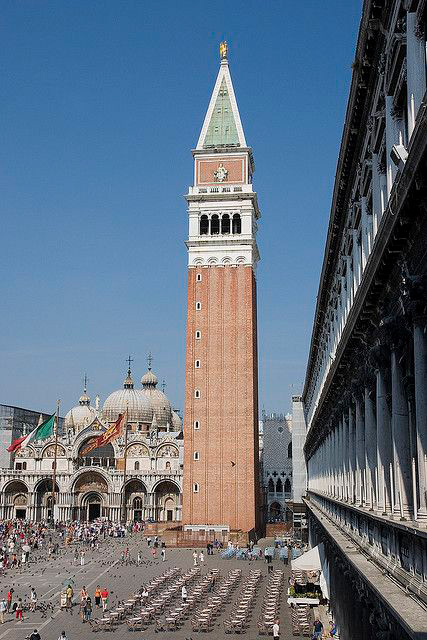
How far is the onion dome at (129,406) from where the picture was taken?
11388cm

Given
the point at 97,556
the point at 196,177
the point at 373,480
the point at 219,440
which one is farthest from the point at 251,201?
the point at 373,480

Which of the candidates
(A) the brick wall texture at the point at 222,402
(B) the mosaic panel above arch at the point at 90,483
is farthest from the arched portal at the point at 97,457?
(A) the brick wall texture at the point at 222,402

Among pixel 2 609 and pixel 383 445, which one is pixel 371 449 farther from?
pixel 2 609

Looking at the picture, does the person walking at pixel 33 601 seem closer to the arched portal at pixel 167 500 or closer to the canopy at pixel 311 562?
the canopy at pixel 311 562

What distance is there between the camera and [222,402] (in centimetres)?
7556

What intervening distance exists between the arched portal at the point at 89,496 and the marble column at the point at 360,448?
8297 centimetres

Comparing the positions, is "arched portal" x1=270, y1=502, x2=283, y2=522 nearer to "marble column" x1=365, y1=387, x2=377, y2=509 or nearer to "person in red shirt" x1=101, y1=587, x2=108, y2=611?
"person in red shirt" x1=101, y1=587, x2=108, y2=611

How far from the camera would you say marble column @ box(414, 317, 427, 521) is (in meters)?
9.77

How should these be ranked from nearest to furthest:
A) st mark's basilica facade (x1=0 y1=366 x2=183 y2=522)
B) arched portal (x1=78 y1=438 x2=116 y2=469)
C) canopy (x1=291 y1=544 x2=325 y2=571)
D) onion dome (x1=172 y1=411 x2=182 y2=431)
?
canopy (x1=291 y1=544 x2=325 y2=571) → st mark's basilica facade (x1=0 y1=366 x2=183 y2=522) → arched portal (x1=78 y1=438 x2=116 y2=469) → onion dome (x1=172 y1=411 x2=182 y2=431)

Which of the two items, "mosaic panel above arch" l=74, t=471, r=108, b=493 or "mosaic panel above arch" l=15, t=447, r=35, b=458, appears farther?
"mosaic panel above arch" l=15, t=447, r=35, b=458

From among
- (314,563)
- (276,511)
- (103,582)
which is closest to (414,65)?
(314,563)

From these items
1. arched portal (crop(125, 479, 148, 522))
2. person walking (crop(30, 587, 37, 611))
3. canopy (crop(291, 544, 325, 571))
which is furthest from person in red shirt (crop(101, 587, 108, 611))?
arched portal (crop(125, 479, 148, 522))

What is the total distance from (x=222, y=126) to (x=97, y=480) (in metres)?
47.3

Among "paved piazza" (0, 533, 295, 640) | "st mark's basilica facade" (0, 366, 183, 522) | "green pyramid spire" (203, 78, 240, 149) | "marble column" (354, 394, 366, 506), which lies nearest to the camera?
"marble column" (354, 394, 366, 506)
